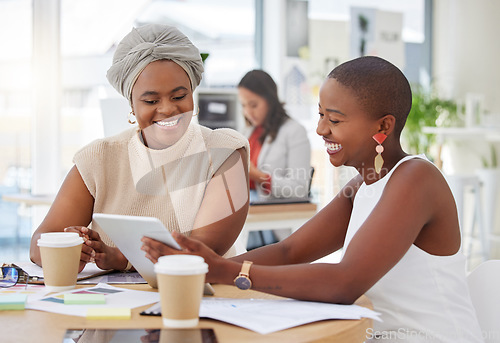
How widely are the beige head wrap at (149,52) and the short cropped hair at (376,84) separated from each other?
0.49 metres

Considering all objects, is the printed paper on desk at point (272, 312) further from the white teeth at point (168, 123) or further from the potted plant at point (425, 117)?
the potted plant at point (425, 117)

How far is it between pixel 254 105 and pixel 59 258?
3.03m

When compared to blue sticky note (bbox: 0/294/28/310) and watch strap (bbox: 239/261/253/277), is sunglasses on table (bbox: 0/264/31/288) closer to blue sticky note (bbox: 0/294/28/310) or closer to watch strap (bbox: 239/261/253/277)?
blue sticky note (bbox: 0/294/28/310)

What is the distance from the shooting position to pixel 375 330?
134cm

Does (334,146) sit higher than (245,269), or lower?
higher

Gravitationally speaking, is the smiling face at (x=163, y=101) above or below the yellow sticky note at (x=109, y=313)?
above

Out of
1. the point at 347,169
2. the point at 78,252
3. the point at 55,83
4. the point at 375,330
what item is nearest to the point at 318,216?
the point at 375,330

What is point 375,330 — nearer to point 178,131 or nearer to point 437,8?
point 178,131

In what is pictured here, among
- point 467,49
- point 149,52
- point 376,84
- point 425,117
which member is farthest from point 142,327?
point 467,49

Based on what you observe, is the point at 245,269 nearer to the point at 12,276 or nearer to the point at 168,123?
the point at 12,276

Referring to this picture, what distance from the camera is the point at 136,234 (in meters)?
1.15

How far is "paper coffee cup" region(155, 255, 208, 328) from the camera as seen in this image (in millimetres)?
966

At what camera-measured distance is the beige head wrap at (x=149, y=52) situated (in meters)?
1.67

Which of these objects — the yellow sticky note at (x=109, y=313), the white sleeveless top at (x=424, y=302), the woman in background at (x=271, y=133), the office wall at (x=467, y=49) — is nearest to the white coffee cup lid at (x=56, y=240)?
the yellow sticky note at (x=109, y=313)
